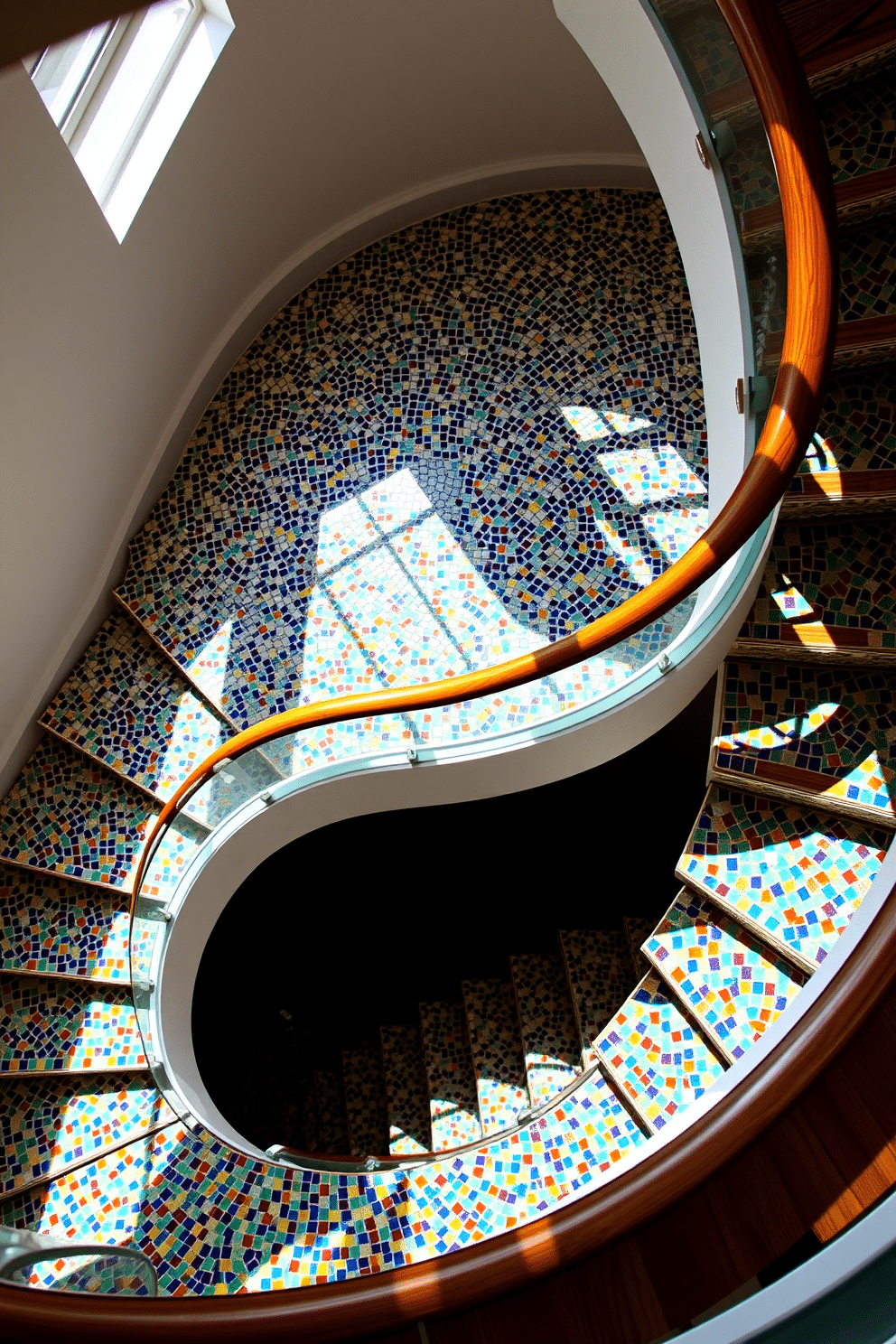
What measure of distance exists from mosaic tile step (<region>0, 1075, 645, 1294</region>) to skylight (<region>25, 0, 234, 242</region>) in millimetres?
3908

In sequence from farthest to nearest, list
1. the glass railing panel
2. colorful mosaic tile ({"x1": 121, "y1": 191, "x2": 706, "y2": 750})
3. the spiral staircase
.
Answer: colorful mosaic tile ({"x1": 121, "y1": 191, "x2": 706, "y2": 750}) → the spiral staircase → the glass railing panel

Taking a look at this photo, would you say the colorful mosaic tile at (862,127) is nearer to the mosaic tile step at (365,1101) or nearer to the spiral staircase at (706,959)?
the spiral staircase at (706,959)

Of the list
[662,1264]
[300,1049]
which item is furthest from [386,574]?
[662,1264]

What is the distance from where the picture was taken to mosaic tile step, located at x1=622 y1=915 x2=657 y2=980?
4.89 m

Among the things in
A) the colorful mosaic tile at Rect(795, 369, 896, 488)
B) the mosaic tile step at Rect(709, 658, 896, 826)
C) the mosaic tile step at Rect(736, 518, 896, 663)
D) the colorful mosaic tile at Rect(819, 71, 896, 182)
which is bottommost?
the mosaic tile step at Rect(709, 658, 896, 826)

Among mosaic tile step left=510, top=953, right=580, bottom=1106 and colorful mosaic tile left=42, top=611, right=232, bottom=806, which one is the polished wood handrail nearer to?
colorful mosaic tile left=42, top=611, right=232, bottom=806

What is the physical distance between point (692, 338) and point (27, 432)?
3.22m

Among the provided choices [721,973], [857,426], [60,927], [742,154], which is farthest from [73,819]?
[742,154]

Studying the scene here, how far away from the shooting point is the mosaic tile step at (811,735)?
10.0 feet

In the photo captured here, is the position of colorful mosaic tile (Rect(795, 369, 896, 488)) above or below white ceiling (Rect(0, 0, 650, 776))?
below

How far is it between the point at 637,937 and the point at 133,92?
4.59m

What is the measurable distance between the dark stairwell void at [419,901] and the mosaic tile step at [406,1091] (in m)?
0.21

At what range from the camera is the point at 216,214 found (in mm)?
4898

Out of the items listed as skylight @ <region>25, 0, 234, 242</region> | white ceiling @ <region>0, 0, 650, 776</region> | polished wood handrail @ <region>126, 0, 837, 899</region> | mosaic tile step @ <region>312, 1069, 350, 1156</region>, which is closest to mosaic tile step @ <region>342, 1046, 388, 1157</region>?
mosaic tile step @ <region>312, 1069, 350, 1156</region>
